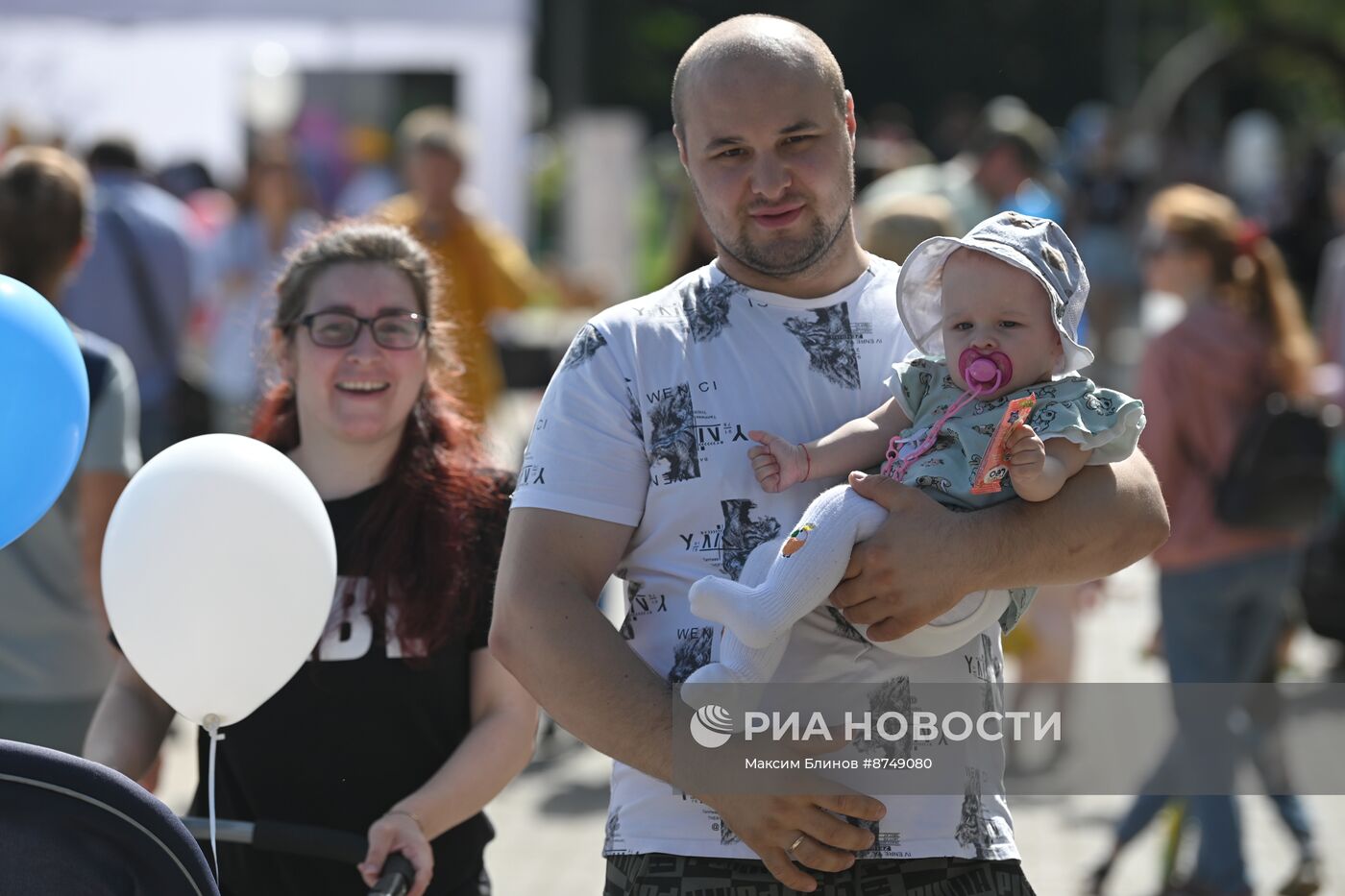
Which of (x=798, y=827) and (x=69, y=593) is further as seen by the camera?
(x=69, y=593)

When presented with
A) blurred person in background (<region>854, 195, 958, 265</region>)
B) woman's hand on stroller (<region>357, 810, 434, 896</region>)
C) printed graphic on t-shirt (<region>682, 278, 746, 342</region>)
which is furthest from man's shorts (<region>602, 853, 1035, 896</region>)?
blurred person in background (<region>854, 195, 958, 265</region>)

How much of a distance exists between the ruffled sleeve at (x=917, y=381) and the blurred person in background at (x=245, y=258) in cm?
663

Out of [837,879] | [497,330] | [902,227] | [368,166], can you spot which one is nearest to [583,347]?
[837,879]

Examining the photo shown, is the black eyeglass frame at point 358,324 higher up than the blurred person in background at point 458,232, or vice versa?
the blurred person in background at point 458,232

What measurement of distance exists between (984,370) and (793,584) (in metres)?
0.42

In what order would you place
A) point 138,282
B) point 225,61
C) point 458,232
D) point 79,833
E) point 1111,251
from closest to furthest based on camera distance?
point 79,833 < point 138,282 < point 458,232 < point 225,61 < point 1111,251

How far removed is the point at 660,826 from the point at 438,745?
0.67m

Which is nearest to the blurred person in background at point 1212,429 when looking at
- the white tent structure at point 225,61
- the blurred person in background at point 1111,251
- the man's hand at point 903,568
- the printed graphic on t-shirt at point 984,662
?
the printed graphic on t-shirt at point 984,662

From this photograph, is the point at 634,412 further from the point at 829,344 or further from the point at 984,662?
the point at 984,662

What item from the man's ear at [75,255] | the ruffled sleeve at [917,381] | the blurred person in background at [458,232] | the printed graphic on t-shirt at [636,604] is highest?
the blurred person in background at [458,232]

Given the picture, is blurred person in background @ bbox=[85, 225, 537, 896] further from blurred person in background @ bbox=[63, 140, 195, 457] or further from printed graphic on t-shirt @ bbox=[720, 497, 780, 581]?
blurred person in background @ bbox=[63, 140, 195, 457]

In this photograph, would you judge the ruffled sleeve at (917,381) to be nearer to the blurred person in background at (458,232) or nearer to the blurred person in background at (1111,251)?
the blurred person in background at (458,232)

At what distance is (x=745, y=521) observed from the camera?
8.47 ft

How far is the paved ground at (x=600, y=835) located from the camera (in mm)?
5652
